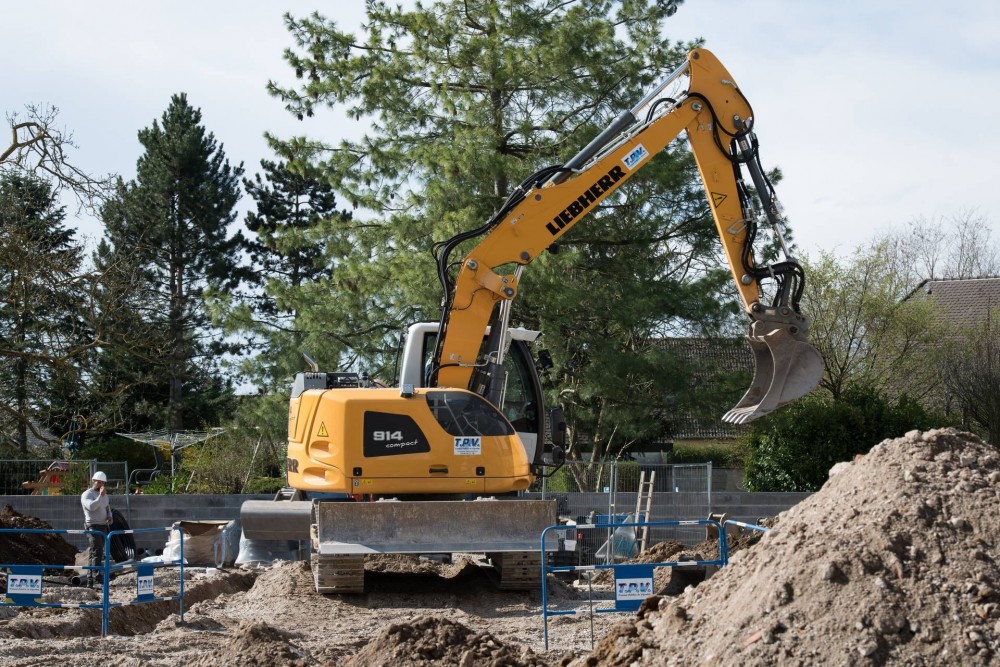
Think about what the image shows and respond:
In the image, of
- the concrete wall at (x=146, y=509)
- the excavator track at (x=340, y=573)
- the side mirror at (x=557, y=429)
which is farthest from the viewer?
the concrete wall at (x=146, y=509)

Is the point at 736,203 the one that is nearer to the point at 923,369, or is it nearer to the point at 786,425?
the point at 786,425

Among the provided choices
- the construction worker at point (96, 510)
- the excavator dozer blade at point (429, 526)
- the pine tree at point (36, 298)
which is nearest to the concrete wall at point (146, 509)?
the pine tree at point (36, 298)

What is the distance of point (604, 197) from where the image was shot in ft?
40.6

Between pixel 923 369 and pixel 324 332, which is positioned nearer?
pixel 324 332

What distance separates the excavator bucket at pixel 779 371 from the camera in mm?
11148

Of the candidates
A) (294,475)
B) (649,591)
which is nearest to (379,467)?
(294,475)

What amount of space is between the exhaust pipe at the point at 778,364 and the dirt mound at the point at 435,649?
4.91 metres

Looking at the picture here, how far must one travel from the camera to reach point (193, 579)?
13781 mm

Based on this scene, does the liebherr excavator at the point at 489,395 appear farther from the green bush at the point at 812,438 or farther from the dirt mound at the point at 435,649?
the green bush at the point at 812,438

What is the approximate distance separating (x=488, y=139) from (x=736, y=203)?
334 inches

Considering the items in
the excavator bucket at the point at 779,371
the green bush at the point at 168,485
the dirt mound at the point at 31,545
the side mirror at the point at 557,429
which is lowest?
the dirt mound at the point at 31,545

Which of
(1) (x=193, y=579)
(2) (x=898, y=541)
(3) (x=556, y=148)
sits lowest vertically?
(1) (x=193, y=579)

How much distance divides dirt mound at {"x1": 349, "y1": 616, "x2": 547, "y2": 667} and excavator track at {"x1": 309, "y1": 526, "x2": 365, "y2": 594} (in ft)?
13.3

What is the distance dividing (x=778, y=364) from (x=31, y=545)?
36.1 ft
